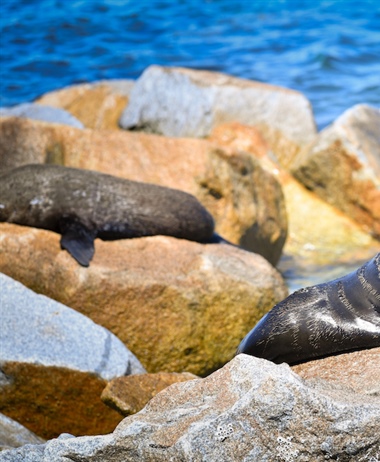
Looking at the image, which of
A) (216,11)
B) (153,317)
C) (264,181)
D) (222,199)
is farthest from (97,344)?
(216,11)

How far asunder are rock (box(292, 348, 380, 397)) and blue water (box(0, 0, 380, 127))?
35.7 feet

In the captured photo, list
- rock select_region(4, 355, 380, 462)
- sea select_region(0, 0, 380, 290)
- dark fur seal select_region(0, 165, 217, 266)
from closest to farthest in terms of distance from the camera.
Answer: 1. rock select_region(4, 355, 380, 462)
2. dark fur seal select_region(0, 165, 217, 266)
3. sea select_region(0, 0, 380, 290)

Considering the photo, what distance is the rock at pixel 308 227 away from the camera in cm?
1011

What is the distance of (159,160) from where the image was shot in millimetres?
8398

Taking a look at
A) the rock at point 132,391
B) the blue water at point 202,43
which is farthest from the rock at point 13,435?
the blue water at point 202,43

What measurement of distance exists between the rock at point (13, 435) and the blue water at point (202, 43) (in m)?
11.0

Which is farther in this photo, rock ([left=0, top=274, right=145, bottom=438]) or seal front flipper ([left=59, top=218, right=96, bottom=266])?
seal front flipper ([left=59, top=218, right=96, bottom=266])

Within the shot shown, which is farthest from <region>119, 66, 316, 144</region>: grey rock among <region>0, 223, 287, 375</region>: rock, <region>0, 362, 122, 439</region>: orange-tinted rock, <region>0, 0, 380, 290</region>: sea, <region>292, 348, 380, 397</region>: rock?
<region>292, 348, 380, 397</region>: rock

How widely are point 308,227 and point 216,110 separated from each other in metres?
2.21

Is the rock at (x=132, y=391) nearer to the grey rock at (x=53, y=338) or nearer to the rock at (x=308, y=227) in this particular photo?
the grey rock at (x=53, y=338)

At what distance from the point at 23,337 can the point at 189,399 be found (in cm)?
187

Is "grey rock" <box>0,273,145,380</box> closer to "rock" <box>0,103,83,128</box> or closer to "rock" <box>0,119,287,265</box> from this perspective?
"rock" <box>0,119,287,265</box>

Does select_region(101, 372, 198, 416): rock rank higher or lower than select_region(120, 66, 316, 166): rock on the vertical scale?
higher

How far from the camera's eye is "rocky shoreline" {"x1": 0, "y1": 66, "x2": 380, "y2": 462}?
11.0ft
